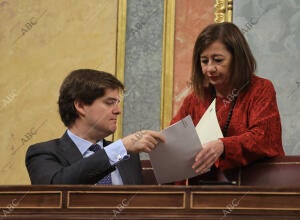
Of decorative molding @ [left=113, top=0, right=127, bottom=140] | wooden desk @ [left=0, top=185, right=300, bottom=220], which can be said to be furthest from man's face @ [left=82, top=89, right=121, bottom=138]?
decorative molding @ [left=113, top=0, right=127, bottom=140]

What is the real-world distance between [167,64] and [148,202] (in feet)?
9.49

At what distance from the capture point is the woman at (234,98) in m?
3.79

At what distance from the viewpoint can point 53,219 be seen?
321 cm

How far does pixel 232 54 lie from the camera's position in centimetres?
396

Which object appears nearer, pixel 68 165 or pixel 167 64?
pixel 68 165

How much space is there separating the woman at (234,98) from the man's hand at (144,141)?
0.28m

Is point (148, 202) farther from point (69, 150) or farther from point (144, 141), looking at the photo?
point (69, 150)

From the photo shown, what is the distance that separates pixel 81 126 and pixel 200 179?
24.2 inches

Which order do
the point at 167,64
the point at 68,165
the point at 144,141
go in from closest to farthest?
the point at 144,141
the point at 68,165
the point at 167,64

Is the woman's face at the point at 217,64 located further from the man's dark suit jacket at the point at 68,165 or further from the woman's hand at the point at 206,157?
the man's dark suit jacket at the point at 68,165

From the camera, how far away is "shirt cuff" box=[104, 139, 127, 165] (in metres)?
3.69

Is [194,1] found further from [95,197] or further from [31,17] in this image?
[95,197]

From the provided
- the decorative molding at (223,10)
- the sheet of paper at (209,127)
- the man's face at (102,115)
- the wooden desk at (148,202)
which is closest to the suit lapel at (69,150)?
the man's face at (102,115)

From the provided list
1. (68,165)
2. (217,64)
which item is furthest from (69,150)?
(217,64)
